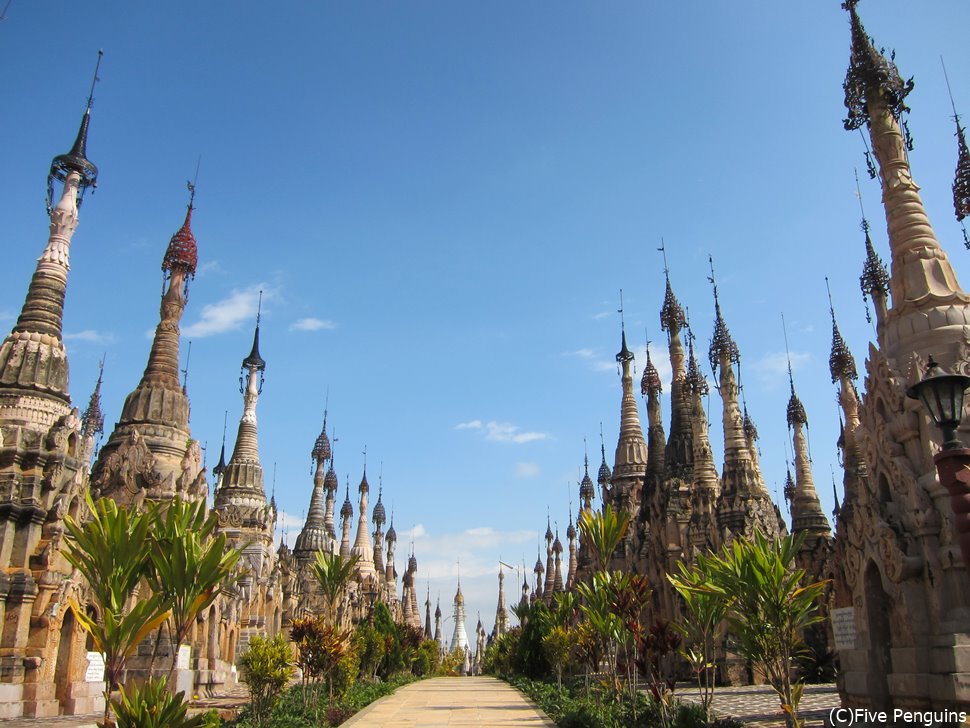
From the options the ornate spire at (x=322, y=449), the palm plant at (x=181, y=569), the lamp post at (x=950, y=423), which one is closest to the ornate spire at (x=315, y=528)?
the ornate spire at (x=322, y=449)

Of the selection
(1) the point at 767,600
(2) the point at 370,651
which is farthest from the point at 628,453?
(1) the point at 767,600

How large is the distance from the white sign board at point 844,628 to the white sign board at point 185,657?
64.5 feet

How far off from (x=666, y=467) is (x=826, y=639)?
1271cm

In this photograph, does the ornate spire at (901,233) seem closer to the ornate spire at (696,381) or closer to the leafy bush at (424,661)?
the ornate spire at (696,381)

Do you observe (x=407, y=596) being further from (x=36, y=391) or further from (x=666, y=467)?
(x=36, y=391)

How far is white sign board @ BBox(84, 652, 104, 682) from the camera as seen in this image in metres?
20.6

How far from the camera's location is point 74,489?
2277 centimetres

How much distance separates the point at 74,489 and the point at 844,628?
69.4 feet

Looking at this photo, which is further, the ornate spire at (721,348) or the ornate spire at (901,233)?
the ornate spire at (721,348)

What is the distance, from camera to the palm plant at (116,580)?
9539 mm

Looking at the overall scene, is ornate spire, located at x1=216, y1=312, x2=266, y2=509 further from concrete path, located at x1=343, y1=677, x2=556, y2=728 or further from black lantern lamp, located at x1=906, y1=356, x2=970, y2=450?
black lantern lamp, located at x1=906, y1=356, x2=970, y2=450

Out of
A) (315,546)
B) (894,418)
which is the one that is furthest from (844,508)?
(315,546)

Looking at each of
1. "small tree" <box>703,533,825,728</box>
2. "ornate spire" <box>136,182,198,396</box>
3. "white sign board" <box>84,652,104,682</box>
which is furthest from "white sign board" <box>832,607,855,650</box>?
"ornate spire" <box>136,182,198,396</box>

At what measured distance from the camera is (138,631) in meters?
9.66
